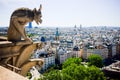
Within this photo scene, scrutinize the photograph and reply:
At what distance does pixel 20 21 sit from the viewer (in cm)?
642

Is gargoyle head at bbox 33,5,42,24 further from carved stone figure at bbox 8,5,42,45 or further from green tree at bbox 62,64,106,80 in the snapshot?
green tree at bbox 62,64,106,80

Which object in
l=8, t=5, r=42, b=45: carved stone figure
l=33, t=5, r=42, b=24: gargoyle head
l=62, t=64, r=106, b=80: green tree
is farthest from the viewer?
l=62, t=64, r=106, b=80: green tree

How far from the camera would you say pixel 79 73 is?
3416 cm

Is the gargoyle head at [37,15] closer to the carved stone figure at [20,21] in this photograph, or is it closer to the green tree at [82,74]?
the carved stone figure at [20,21]

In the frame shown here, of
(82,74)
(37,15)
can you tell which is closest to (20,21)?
(37,15)

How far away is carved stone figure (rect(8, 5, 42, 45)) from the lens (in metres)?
6.35

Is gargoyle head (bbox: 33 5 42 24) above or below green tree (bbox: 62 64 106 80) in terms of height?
above

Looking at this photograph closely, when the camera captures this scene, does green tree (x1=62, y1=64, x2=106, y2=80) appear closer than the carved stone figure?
No

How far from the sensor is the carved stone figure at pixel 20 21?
635 centimetres

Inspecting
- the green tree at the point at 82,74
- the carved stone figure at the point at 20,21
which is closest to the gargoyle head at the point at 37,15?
the carved stone figure at the point at 20,21

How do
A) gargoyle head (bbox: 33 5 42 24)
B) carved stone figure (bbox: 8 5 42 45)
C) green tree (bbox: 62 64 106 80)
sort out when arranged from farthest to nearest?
green tree (bbox: 62 64 106 80) < gargoyle head (bbox: 33 5 42 24) < carved stone figure (bbox: 8 5 42 45)

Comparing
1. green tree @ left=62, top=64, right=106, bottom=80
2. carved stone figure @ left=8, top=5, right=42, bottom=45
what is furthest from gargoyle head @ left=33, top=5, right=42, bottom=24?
green tree @ left=62, top=64, right=106, bottom=80

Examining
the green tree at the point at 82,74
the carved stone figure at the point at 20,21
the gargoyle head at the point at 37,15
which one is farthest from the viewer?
the green tree at the point at 82,74

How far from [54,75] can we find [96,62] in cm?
3592
